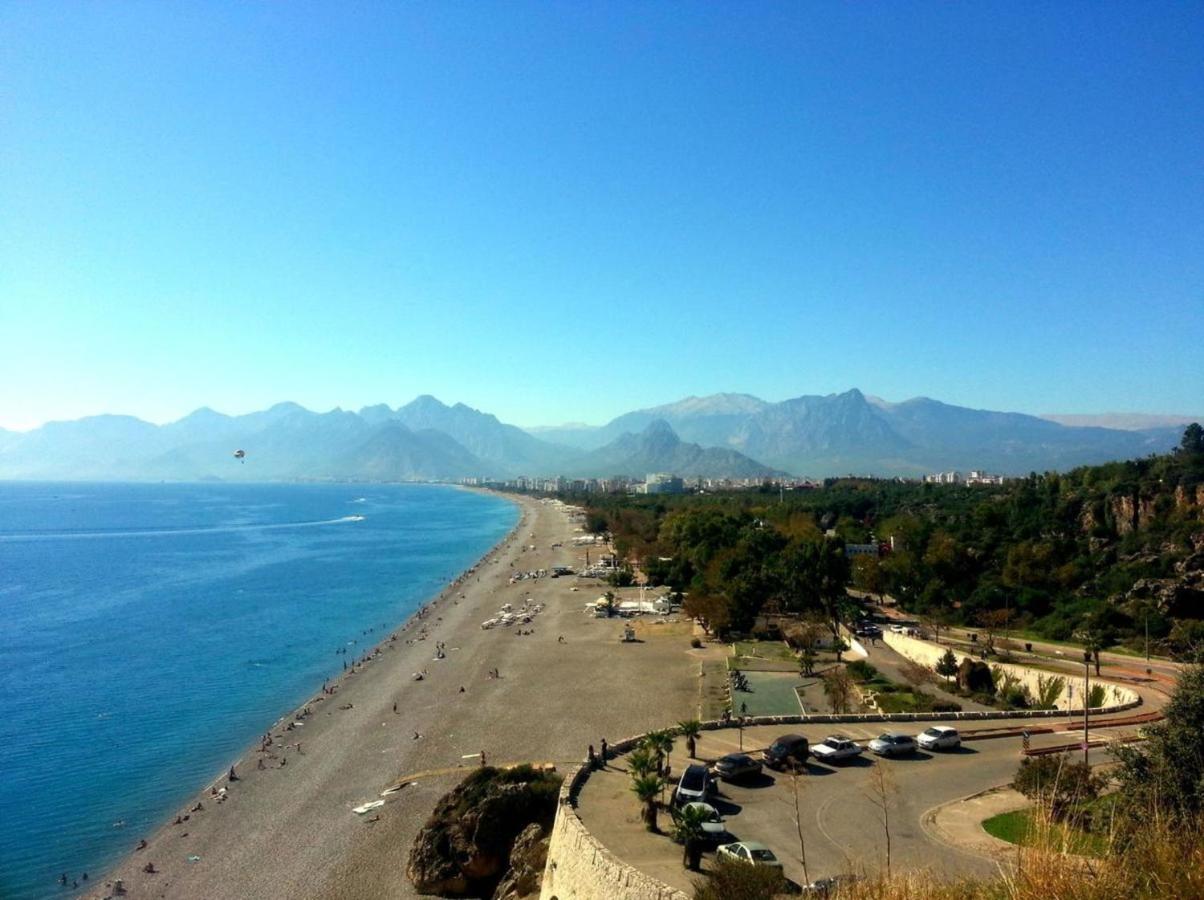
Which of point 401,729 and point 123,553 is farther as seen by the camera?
point 123,553

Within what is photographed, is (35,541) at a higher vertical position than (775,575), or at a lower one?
lower

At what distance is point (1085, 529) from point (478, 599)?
1693 inches

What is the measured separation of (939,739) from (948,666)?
41.1ft

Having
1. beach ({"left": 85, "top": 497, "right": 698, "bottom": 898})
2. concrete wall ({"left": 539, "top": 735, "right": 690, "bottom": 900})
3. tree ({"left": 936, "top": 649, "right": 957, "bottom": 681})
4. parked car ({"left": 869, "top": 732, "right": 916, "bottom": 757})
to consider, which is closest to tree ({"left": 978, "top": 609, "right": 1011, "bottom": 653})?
tree ({"left": 936, "top": 649, "right": 957, "bottom": 681})

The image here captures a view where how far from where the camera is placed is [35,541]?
103688 mm

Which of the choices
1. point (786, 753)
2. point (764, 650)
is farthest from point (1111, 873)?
point (764, 650)

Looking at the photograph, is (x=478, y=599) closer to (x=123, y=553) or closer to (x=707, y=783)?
(x=707, y=783)

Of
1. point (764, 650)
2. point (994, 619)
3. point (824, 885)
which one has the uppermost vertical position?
point (824, 885)

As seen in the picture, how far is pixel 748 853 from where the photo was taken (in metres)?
10.9

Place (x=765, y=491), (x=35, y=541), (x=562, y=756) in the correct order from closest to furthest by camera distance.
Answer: (x=562, y=756) → (x=35, y=541) → (x=765, y=491)

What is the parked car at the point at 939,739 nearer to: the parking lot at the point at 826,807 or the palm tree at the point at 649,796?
the parking lot at the point at 826,807

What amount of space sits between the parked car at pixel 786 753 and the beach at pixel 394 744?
9.35m

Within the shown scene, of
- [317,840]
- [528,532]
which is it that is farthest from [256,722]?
[528,532]

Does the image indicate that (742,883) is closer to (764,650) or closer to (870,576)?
(764,650)
